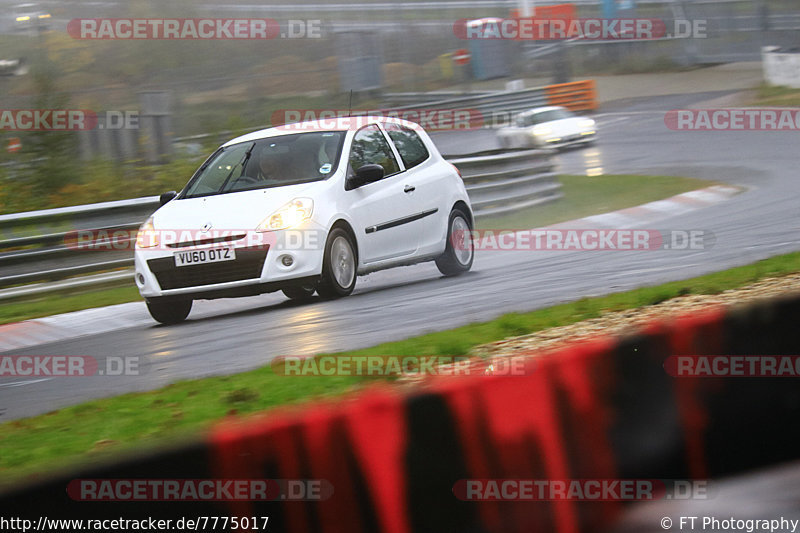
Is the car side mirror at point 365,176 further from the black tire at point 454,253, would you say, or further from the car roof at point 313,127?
the black tire at point 454,253

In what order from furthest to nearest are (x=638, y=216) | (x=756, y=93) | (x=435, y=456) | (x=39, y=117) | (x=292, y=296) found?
(x=756, y=93), (x=638, y=216), (x=39, y=117), (x=292, y=296), (x=435, y=456)

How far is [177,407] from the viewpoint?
4.90 metres

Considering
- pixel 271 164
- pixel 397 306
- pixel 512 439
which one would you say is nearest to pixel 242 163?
pixel 271 164

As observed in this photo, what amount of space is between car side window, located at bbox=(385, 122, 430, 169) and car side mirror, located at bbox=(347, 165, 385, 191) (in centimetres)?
95

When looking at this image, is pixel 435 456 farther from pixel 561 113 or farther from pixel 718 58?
pixel 718 58

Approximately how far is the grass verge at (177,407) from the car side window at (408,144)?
390cm

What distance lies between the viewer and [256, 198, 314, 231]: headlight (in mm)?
8734

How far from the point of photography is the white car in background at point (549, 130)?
27047 mm

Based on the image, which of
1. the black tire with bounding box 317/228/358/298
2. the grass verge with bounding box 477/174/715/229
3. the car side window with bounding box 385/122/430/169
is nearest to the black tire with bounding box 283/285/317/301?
the black tire with bounding box 317/228/358/298

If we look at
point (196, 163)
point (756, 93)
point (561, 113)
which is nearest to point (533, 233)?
point (196, 163)

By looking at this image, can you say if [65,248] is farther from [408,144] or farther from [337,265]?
[337,265]

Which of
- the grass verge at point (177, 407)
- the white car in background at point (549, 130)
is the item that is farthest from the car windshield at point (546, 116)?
the grass verge at point (177, 407)

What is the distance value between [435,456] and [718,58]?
128 ft

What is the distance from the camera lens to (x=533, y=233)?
15.0m
